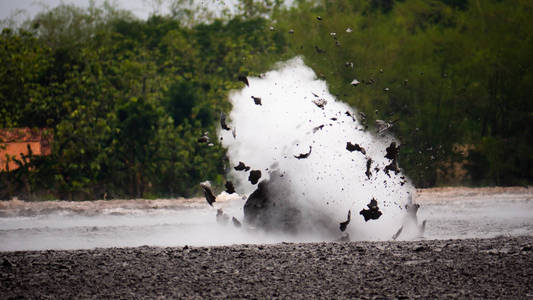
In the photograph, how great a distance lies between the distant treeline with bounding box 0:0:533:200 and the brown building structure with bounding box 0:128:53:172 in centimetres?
31

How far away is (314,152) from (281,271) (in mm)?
4027

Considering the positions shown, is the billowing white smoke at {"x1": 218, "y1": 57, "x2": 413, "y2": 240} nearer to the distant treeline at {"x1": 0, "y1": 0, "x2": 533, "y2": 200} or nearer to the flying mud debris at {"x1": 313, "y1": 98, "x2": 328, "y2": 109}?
the flying mud debris at {"x1": 313, "y1": 98, "x2": 328, "y2": 109}

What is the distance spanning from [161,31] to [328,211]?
59.2 feet

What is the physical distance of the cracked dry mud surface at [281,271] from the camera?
7430mm

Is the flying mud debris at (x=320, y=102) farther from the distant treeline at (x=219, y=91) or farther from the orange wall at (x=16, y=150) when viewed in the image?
the orange wall at (x=16, y=150)

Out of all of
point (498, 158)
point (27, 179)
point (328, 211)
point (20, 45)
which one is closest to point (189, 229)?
point (328, 211)

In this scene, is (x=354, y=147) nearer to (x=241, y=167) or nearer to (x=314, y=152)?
(x=314, y=152)

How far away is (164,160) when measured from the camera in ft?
70.1

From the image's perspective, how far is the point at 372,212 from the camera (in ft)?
37.4

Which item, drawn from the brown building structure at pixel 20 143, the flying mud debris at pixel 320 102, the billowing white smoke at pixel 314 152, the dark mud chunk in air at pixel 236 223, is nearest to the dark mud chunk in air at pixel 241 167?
the billowing white smoke at pixel 314 152

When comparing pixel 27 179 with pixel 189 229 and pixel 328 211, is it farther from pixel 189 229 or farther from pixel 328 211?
pixel 328 211

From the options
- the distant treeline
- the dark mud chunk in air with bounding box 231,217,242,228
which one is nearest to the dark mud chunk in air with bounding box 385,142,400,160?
the dark mud chunk in air with bounding box 231,217,242,228

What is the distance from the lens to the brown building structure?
20.3 meters

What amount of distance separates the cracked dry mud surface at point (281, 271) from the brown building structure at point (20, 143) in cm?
1068
